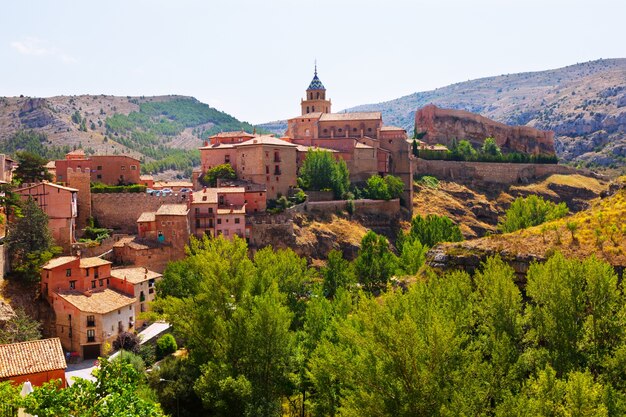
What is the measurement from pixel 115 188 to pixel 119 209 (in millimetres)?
1935

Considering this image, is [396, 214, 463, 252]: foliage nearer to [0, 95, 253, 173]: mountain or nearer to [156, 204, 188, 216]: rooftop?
[156, 204, 188, 216]: rooftop

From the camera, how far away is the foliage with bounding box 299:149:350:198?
6644 cm

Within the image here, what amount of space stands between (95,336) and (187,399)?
34.5 ft

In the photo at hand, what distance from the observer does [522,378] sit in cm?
2297

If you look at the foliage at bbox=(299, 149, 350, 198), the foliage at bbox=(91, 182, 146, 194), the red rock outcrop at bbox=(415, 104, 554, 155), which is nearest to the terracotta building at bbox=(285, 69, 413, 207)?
the foliage at bbox=(299, 149, 350, 198)

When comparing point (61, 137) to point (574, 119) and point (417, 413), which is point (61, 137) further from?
point (417, 413)

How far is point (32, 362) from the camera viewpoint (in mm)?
28734

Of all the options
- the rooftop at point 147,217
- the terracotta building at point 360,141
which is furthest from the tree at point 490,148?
the rooftop at point 147,217

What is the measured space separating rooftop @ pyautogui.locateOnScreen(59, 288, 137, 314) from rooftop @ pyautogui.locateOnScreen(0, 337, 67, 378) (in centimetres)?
1125

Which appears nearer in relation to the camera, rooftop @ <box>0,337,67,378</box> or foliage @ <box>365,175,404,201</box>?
rooftop @ <box>0,337,67,378</box>

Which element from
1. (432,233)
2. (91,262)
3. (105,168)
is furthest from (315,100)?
(91,262)

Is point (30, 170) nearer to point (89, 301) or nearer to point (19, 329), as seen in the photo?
point (89, 301)

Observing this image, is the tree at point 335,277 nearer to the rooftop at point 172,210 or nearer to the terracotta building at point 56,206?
the rooftop at point 172,210

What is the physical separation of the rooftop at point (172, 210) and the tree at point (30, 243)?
383 inches
